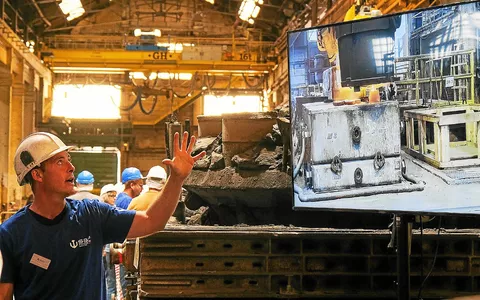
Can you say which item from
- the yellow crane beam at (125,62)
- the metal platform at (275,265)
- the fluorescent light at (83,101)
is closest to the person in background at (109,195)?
the metal platform at (275,265)

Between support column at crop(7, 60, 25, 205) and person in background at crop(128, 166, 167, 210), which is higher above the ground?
support column at crop(7, 60, 25, 205)

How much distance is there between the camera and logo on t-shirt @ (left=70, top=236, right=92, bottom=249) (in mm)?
2875

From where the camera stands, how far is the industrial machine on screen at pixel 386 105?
319cm

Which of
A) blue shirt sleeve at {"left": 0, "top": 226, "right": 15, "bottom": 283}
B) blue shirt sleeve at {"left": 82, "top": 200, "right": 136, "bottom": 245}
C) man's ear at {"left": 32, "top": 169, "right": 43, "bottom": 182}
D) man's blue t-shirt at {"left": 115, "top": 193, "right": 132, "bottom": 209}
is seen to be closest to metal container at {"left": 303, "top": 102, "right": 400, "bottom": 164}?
blue shirt sleeve at {"left": 82, "top": 200, "right": 136, "bottom": 245}

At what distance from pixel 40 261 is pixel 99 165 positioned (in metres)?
16.2

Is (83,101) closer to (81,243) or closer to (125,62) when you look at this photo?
(125,62)

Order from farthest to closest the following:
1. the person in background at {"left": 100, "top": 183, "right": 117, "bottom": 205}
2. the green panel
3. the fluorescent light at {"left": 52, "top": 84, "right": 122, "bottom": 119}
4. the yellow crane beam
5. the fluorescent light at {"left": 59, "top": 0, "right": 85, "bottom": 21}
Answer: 1. the fluorescent light at {"left": 52, "top": 84, "right": 122, "bottom": 119}
2. the yellow crane beam
3. the fluorescent light at {"left": 59, "top": 0, "right": 85, "bottom": 21}
4. the green panel
5. the person in background at {"left": 100, "top": 183, "right": 117, "bottom": 205}

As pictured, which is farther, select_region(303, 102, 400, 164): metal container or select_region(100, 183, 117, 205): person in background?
select_region(100, 183, 117, 205): person in background

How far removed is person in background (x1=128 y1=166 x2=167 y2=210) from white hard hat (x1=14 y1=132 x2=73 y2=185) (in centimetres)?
308

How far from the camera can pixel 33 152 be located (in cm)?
291

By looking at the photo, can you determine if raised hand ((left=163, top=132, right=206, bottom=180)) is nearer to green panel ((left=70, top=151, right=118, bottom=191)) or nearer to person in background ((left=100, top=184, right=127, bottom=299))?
person in background ((left=100, top=184, right=127, bottom=299))

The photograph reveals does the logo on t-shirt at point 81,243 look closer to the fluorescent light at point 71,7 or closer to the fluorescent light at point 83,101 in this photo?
the fluorescent light at point 71,7

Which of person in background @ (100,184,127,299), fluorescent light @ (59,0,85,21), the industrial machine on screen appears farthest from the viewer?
fluorescent light @ (59,0,85,21)

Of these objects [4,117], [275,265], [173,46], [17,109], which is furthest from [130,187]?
[173,46]
